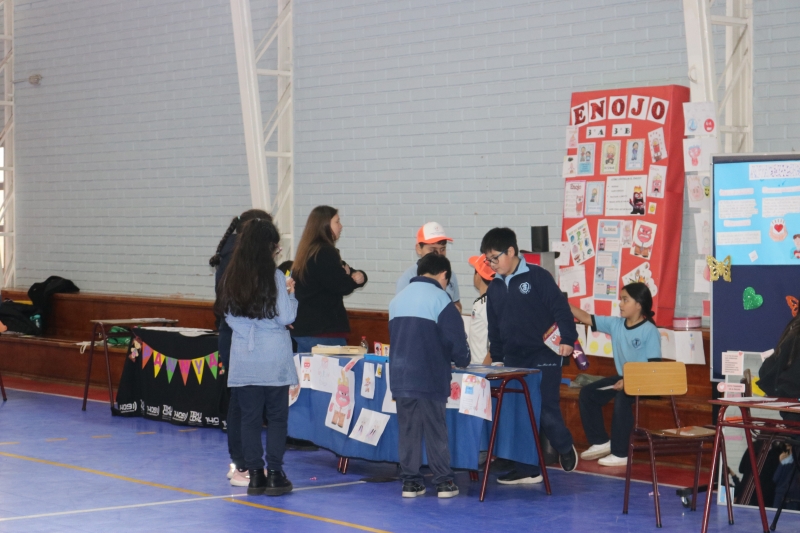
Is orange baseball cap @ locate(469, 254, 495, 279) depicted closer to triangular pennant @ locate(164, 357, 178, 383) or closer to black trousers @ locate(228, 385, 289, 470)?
black trousers @ locate(228, 385, 289, 470)

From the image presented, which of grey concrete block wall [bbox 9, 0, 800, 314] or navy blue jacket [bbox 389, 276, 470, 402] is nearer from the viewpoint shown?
navy blue jacket [bbox 389, 276, 470, 402]

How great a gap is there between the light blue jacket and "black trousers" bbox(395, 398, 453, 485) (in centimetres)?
67

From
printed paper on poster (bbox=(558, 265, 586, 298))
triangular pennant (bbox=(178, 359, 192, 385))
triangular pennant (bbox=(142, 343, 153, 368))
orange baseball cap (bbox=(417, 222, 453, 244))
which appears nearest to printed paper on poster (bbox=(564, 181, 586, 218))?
printed paper on poster (bbox=(558, 265, 586, 298))

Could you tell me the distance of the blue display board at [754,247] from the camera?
584cm

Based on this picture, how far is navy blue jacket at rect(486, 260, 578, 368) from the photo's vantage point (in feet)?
21.2

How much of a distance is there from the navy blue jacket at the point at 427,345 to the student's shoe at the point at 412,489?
515 millimetres

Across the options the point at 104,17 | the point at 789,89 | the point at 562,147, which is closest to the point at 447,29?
the point at 562,147

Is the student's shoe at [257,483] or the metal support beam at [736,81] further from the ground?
the metal support beam at [736,81]

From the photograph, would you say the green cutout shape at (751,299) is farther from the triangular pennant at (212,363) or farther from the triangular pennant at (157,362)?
the triangular pennant at (157,362)

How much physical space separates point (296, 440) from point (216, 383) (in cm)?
116

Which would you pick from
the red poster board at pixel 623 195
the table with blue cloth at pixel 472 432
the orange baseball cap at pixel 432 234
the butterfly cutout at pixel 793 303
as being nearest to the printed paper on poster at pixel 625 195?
the red poster board at pixel 623 195

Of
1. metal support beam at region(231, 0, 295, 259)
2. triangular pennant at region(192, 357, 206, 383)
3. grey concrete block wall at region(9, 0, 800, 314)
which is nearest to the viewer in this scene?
grey concrete block wall at region(9, 0, 800, 314)

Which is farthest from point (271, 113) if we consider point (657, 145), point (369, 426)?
point (369, 426)

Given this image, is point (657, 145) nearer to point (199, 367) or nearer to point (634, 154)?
point (634, 154)
